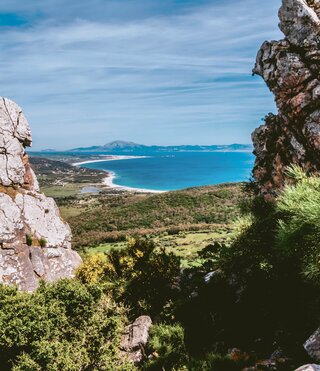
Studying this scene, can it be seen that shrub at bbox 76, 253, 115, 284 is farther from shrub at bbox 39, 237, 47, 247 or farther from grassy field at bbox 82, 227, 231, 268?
grassy field at bbox 82, 227, 231, 268

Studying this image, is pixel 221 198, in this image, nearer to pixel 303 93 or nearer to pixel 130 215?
pixel 130 215

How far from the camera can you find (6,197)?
28562 millimetres

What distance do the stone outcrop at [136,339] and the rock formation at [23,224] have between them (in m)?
8.82

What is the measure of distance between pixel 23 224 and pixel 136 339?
44.1ft

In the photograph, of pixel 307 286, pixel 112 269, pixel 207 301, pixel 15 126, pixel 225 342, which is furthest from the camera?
pixel 15 126

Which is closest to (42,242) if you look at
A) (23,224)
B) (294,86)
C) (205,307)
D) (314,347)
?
(23,224)

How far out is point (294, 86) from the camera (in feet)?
77.4

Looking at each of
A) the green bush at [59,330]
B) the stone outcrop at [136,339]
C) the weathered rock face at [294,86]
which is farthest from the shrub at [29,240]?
the weathered rock face at [294,86]

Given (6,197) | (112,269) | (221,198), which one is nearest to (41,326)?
(112,269)

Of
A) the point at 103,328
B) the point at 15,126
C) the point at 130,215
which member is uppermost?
the point at 15,126

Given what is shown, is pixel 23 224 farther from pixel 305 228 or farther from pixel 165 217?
pixel 165 217

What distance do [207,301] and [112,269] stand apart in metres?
9.14

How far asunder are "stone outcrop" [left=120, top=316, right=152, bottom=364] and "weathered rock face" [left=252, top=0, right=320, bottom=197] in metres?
11.7

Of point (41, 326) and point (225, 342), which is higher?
point (41, 326)
